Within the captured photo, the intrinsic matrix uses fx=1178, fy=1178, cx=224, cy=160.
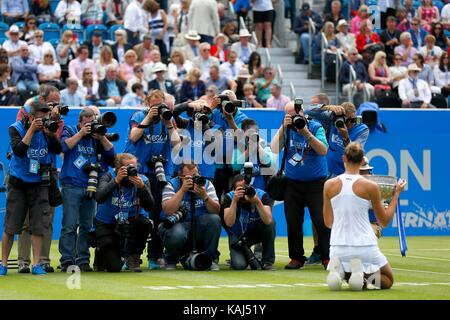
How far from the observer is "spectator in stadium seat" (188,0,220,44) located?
24.8 m

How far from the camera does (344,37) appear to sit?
2572 cm

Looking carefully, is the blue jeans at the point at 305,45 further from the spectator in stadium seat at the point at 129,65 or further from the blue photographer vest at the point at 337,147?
the blue photographer vest at the point at 337,147

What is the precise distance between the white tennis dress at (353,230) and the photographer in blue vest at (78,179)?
12.0 feet

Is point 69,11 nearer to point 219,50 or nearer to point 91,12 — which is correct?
point 91,12

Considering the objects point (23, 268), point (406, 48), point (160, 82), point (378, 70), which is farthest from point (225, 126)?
point (406, 48)

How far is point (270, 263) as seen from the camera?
46.7 ft

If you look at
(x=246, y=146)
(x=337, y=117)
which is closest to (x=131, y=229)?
(x=246, y=146)

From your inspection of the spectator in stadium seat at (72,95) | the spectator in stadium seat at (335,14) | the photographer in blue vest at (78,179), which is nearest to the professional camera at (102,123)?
the photographer in blue vest at (78,179)

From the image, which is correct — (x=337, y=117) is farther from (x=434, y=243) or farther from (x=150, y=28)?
(x=150, y=28)

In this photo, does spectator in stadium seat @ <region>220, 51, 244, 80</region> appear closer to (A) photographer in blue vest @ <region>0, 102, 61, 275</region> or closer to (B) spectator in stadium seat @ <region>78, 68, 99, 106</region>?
(B) spectator in stadium seat @ <region>78, 68, 99, 106</region>

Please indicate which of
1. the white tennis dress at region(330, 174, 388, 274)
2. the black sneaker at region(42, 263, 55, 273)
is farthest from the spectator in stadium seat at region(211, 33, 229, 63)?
the white tennis dress at region(330, 174, 388, 274)

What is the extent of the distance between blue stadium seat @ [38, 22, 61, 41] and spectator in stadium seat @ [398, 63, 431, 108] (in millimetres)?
7097

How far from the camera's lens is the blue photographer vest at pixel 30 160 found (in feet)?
43.9
